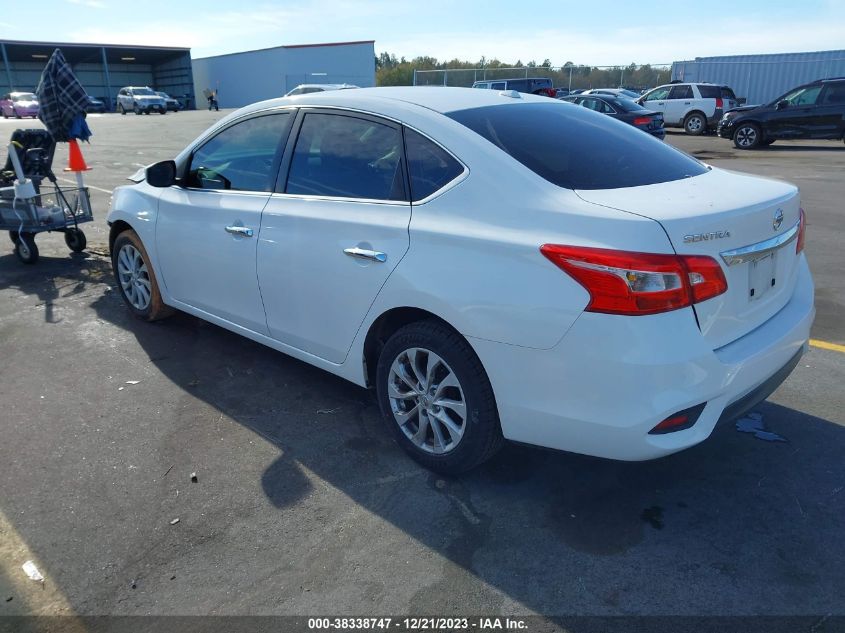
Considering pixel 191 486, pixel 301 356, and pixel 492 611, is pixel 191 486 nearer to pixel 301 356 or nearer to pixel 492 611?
pixel 301 356

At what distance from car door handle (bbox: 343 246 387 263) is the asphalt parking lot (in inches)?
40.0

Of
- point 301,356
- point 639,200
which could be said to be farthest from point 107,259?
point 639,200

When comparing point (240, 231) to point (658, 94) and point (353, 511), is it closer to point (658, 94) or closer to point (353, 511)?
point (353, 511)

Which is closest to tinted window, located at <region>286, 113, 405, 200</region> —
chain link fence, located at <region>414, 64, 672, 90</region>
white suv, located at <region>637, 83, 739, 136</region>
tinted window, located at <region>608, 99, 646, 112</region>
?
tinted window, located at <region>608, 99, 646, 112</region>

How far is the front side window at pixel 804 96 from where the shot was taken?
59.6 feet

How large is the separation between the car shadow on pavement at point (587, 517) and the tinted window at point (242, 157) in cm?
138

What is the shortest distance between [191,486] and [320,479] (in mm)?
616

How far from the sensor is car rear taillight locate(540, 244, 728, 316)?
7.60 feet

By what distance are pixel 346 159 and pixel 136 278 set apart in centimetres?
250

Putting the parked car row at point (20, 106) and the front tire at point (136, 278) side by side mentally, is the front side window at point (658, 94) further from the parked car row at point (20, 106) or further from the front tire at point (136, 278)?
the parked car row at point (20, 106)

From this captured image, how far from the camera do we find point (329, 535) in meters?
2.72

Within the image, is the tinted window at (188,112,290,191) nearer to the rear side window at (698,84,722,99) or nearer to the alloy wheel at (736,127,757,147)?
the alloy wheel at (736,127,757,147)

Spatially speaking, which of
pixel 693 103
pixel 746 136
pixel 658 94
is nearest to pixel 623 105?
pixel 746 136

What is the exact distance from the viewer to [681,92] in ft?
79.4
